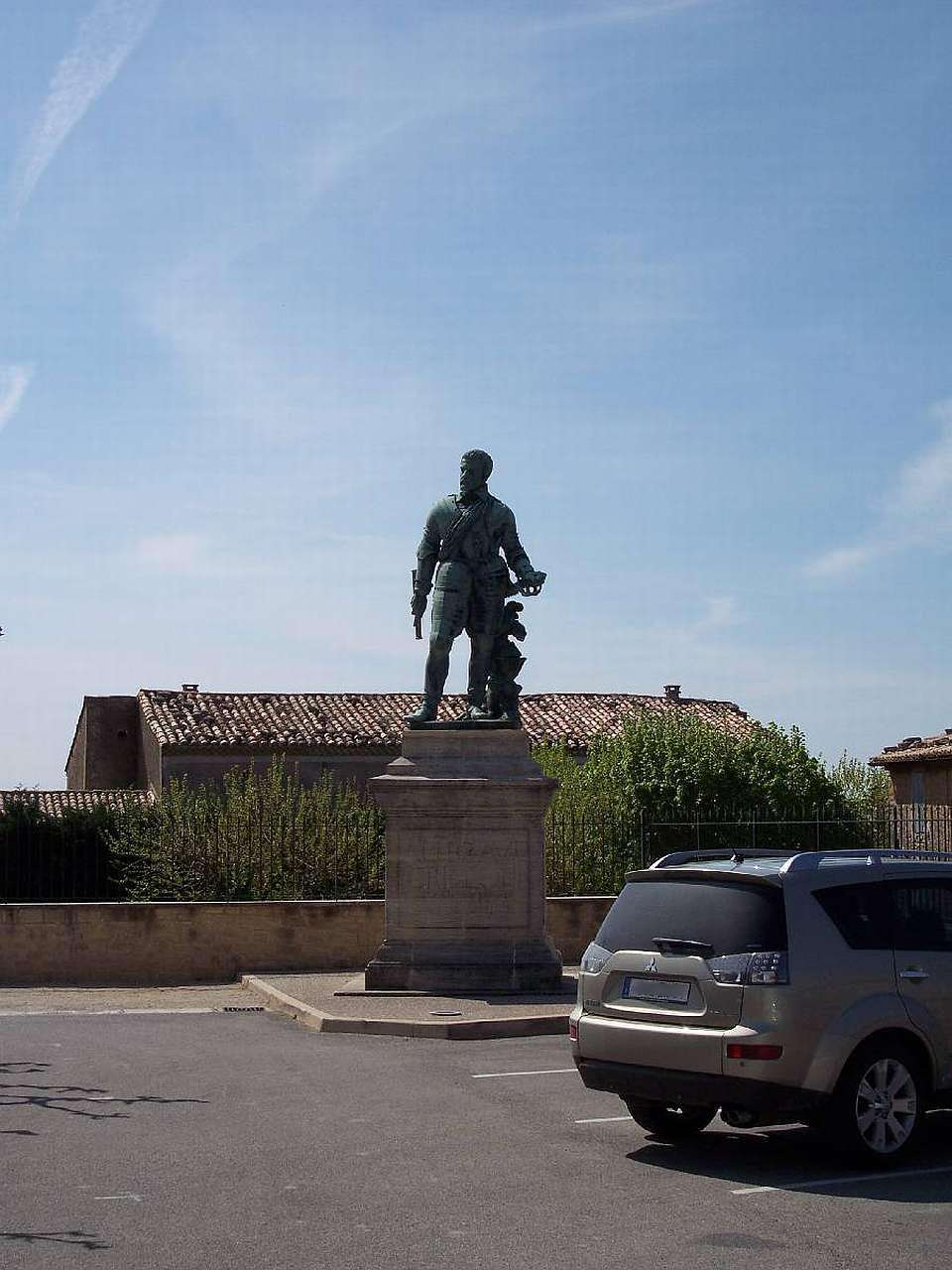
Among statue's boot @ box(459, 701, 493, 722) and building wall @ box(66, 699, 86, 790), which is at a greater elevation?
building wall @ box(66, 699, 86, 790)

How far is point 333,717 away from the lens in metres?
47.8

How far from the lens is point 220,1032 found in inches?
525

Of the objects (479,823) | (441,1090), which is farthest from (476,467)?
(441,1090)

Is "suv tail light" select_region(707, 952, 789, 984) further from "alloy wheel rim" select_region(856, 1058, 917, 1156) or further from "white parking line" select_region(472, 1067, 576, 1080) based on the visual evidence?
"white parking line" select_region(472, 1067, 576, 1080)

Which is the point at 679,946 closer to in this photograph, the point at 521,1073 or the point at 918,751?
the point at 521,1073

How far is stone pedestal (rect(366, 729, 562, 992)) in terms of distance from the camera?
50.5 feet

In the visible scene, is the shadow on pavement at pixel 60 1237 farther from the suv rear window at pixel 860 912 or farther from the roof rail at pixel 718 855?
the suv rear window at pixel 860 912

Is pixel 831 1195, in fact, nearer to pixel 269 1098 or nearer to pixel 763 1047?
pixel 763 1047

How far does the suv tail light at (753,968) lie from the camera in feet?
25.0

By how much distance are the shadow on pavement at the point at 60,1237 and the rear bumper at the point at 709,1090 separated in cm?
289

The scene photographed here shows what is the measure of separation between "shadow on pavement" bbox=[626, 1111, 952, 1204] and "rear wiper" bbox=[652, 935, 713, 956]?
1044 millimetres

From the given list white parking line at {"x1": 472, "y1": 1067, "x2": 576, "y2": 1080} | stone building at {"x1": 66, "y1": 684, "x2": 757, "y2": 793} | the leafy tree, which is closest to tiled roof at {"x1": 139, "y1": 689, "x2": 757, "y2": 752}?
stone building at {"x1": 66, "y1": 684, "x2": 757, "y2": 793}

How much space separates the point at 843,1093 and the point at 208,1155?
3.19 meters

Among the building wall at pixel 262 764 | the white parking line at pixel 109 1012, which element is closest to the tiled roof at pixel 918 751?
the building wall at pixel 262 764
